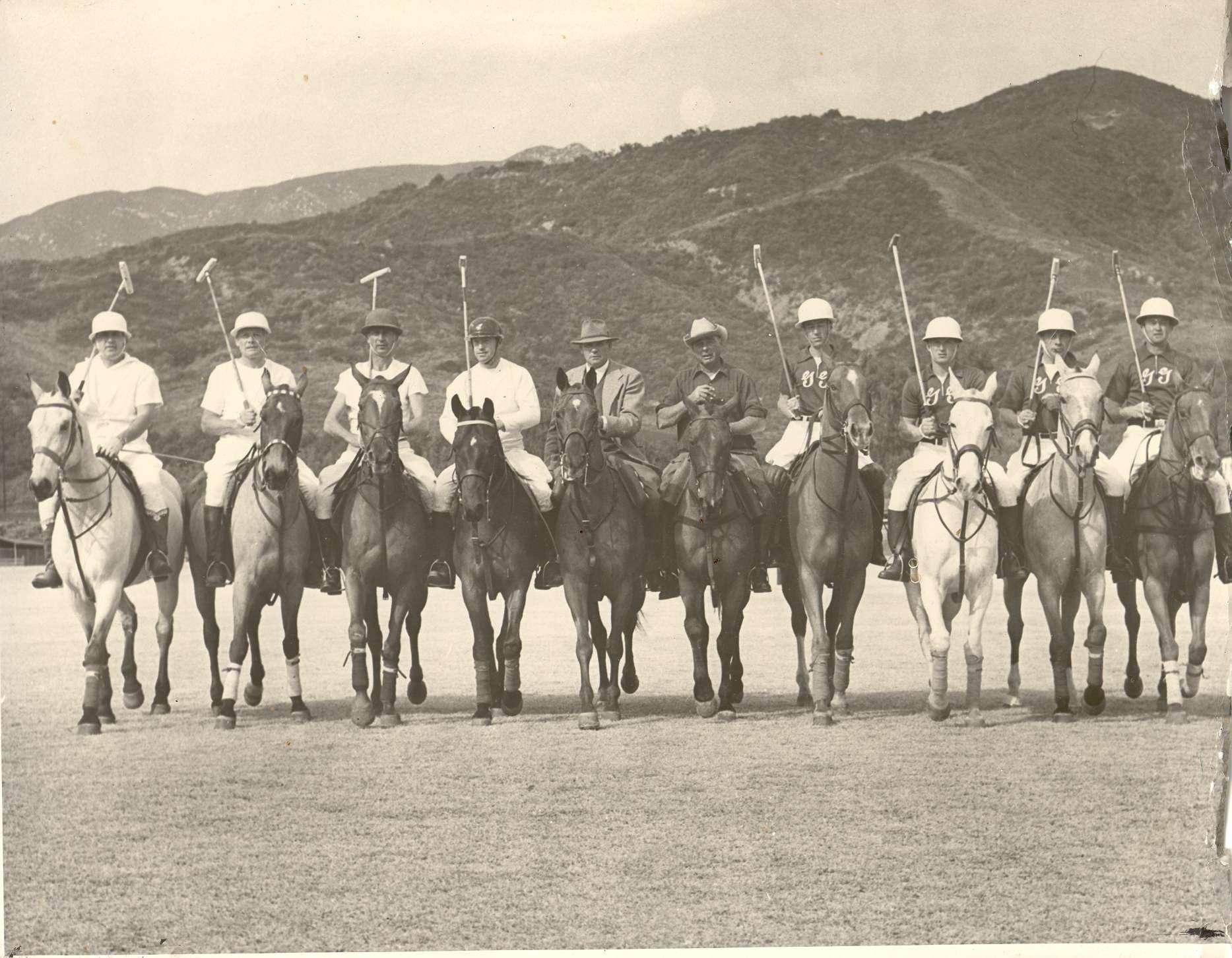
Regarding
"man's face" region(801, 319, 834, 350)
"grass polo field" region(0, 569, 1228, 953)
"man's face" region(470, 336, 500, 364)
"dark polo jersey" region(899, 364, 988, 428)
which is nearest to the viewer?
"grass polo field" region(0, 569, 1228, 953)

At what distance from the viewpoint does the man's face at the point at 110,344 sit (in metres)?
11.1

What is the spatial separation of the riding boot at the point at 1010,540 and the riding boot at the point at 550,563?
11.2 feet

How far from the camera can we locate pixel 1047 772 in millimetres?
9812

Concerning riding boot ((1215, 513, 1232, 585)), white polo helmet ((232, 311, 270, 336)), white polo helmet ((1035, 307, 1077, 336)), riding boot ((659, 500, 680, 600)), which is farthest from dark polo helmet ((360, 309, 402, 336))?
riding boot ((1215, 513, 1232, 585))

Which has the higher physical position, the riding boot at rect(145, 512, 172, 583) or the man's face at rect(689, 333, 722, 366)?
the man's face at rect(689, 333, 722, 366)

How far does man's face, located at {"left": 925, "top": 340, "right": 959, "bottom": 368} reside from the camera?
11180 millimetres

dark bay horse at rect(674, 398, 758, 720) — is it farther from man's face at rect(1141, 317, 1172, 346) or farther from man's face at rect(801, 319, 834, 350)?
man's face at rect(1141, 317, 1172, 346)

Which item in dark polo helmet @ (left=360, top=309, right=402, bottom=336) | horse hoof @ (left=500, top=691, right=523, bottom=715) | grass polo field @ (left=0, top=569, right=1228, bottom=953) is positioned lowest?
grass polo field @ (left=0, top=569, right=1228, bottom=953)

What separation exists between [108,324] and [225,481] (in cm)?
149

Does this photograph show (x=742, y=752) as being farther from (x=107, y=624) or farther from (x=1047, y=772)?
(x=107, y=624)

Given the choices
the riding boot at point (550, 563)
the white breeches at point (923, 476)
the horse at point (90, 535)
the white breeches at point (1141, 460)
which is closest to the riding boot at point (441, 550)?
the riding boot at point (550, 563)

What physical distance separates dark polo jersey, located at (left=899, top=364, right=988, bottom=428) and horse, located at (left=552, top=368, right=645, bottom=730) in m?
2.32

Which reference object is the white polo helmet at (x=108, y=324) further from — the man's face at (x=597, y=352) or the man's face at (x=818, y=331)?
the man's face at (x=818, y=331)

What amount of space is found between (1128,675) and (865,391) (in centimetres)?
323
